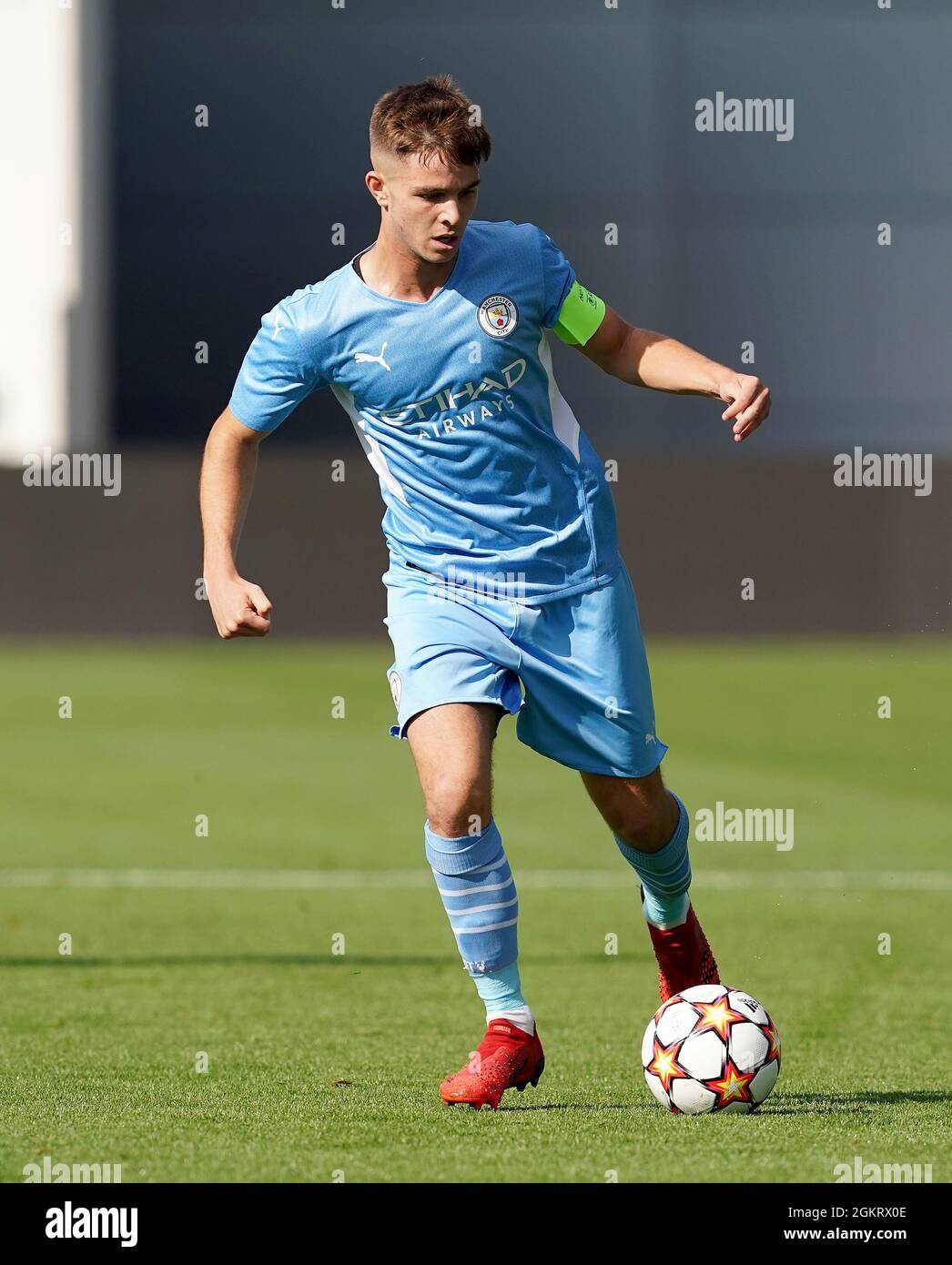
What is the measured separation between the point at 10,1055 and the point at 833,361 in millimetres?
21176

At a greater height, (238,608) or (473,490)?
(473,490)

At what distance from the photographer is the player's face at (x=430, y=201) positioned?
4.66 metres

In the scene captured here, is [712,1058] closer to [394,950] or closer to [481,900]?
[481,900]

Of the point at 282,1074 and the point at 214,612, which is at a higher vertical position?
the point at 214,612

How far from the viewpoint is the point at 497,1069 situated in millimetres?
4738

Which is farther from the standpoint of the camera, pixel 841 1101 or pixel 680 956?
pixel 680 956

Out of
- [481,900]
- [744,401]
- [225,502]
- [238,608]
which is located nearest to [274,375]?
[225,502]

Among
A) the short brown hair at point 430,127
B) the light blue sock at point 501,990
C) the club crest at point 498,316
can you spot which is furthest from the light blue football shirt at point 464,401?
the light blue sock at point 501,990

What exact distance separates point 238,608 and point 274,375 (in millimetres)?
636

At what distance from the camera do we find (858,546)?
72.3ft

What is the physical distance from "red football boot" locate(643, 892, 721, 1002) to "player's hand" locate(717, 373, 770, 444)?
4.32ft

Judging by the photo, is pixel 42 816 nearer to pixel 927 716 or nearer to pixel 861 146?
pixel 927 716

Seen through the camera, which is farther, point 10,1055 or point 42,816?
point 42,816
